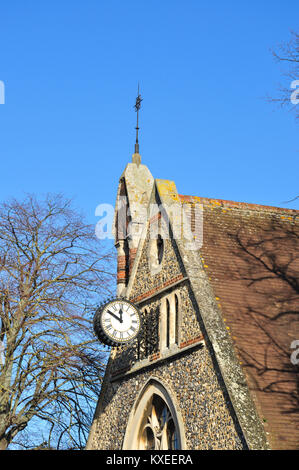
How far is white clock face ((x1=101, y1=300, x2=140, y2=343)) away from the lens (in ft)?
59.5

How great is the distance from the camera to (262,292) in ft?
58.7

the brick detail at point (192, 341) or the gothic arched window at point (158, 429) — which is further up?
the brick detail at point (192, 341)

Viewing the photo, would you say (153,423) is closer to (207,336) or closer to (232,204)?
(207,336)

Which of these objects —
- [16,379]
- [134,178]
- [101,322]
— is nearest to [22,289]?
[16,379]

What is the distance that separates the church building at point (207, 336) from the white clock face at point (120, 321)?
57 cm

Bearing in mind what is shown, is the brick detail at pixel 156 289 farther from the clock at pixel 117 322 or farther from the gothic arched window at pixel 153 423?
the gothic arched window at pixel 153 423

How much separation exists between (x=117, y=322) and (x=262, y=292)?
10.6ft

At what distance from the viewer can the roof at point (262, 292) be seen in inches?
608

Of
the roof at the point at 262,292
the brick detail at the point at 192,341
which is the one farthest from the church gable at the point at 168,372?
the roof at the point at 262,292

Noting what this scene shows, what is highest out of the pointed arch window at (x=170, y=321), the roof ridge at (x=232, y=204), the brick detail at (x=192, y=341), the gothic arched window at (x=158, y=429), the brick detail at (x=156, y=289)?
the roof ridge at (x=232, y=204)

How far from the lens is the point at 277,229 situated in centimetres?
2014

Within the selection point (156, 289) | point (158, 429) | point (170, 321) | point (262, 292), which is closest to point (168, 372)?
point (170, 321)
